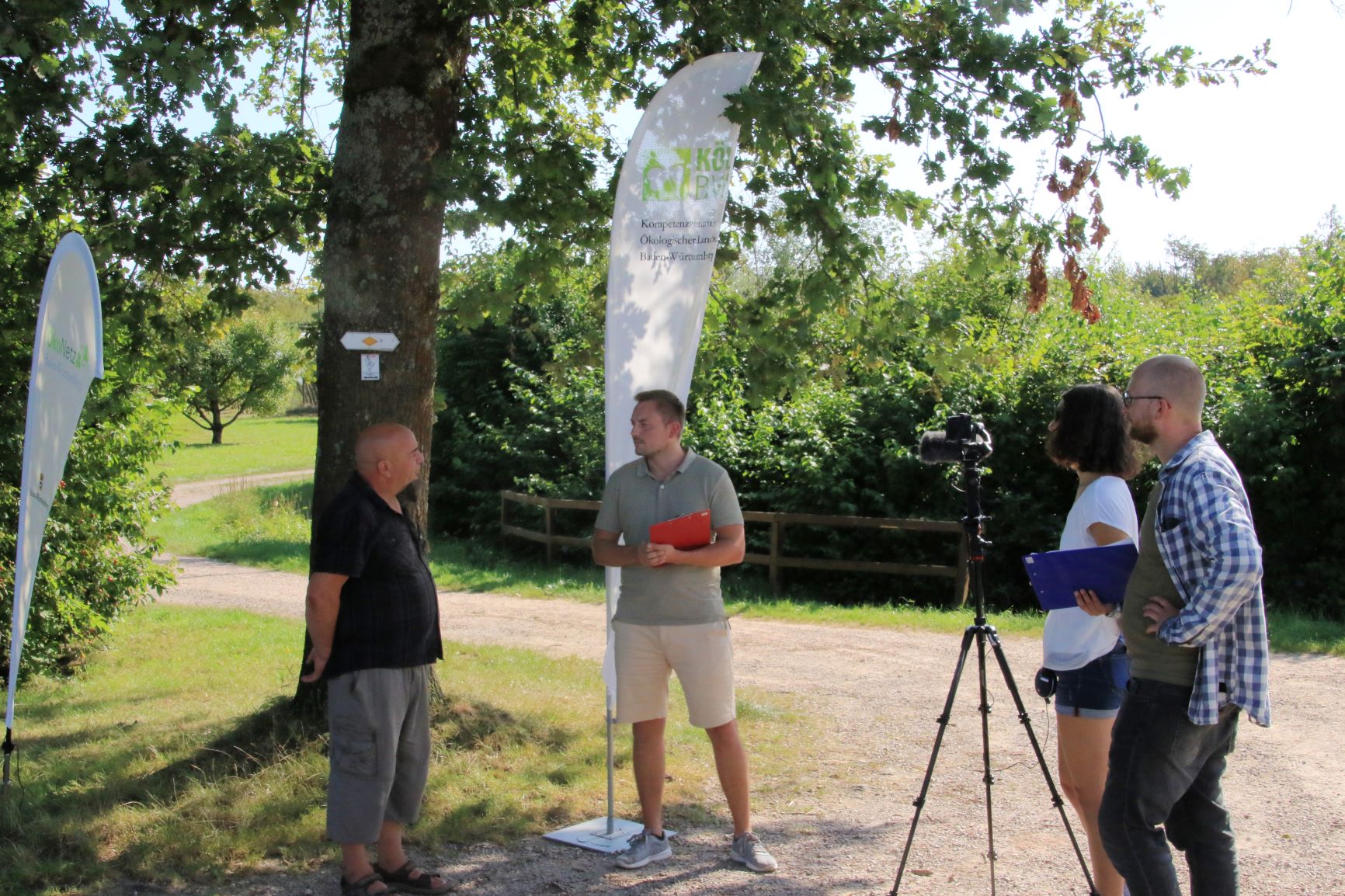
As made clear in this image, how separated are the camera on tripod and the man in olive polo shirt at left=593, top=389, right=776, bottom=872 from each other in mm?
808

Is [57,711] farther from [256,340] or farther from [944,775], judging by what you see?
[256,340]

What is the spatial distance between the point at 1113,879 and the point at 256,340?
59529 millimetres

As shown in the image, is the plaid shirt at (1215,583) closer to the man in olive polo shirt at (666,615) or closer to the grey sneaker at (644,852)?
the man in olive polo shirt at (666,615)

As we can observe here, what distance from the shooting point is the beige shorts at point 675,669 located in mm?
4715

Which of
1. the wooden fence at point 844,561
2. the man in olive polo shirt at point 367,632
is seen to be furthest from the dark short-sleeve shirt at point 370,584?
the wooden fence at point 844,561

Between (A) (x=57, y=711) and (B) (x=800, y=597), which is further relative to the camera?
(B) (x=800, y=597)

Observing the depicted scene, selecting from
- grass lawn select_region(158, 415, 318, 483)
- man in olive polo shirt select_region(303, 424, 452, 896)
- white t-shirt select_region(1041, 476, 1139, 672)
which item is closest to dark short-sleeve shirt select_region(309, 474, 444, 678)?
man in olive polo shirt select_region(303, 424, 452, 896)

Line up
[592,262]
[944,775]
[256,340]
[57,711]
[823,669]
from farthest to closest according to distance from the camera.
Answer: [256,340] → [823,669] → [592,262] → [57,711] → [944,775]

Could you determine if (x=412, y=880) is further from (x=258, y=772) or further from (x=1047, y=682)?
(x=1047, y=682)

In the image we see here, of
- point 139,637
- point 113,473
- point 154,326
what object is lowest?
point 139,637

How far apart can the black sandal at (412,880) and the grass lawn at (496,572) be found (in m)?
7.80

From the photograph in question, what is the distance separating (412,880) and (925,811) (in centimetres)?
254

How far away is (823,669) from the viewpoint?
967 cm

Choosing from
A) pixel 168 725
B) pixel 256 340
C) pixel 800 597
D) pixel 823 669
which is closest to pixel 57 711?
pixel 168 725
